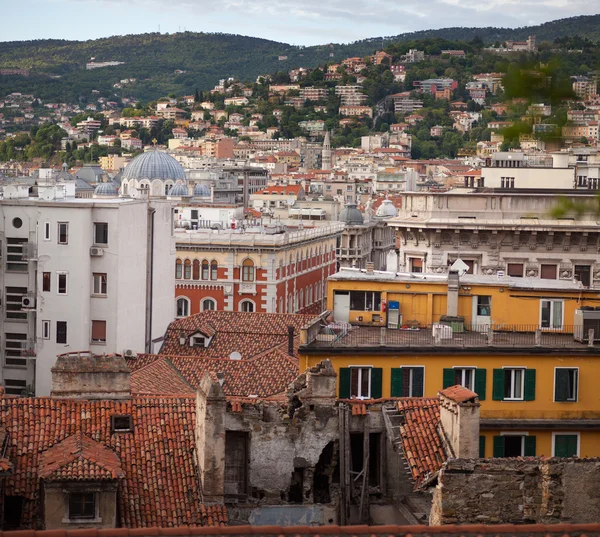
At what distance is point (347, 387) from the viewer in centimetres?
3170

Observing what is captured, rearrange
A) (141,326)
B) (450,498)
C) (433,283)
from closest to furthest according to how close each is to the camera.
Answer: (450,498), (433,283), (141,326)

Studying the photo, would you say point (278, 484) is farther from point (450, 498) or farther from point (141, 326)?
point (141, 326)

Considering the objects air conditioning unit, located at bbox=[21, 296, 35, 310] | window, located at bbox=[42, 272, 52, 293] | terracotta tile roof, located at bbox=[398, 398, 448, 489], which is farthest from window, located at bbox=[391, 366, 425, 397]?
air conditioning unit, located at bbox=[21, 296, 35, 310]

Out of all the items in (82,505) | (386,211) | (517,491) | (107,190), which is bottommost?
(386,211)

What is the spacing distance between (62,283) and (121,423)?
24.1 m

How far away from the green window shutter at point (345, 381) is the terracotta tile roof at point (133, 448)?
6516 mm

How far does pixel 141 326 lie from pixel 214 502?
88.5 feet

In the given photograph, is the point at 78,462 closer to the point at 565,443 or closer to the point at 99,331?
the point at 565,443

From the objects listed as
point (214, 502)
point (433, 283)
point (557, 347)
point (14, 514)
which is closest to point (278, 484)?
point (214, 502)

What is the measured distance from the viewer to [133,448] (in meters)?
24.1

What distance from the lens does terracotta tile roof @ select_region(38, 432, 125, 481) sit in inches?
872

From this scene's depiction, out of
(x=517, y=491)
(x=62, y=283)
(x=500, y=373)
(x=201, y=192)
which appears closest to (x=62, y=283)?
(x=62, y=283)

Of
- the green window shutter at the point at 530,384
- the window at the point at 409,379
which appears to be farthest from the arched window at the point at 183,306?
the green window shutter at the point at 530,384

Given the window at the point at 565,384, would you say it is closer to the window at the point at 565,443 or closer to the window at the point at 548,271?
the window at the point at 565,443
